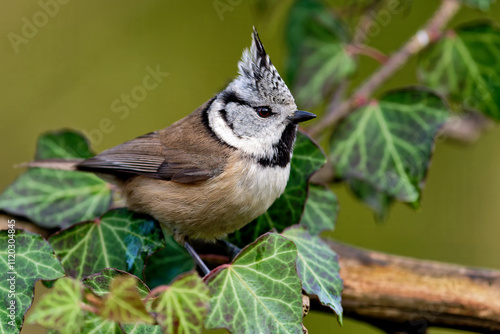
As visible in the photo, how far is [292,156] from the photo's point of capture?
83.7 inches

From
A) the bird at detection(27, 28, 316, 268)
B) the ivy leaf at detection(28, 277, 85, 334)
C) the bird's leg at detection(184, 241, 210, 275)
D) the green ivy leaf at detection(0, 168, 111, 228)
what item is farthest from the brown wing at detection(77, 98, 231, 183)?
the ivy leaf at detection(28, 277, 85, 334)

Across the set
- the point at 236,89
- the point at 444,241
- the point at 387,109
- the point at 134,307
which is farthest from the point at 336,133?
the point at 444,241

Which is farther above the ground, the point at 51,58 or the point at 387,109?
the point at 51,58

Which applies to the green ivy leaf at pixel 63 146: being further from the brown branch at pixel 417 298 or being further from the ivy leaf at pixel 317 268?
the brown branch at pixel 417 298

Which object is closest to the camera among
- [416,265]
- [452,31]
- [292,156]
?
[292,156]

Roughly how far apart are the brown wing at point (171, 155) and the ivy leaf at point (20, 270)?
607 millimetres

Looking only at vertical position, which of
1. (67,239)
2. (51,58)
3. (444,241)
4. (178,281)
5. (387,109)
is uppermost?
(51,58)

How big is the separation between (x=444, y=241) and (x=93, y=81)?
2.93m

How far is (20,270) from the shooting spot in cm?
163

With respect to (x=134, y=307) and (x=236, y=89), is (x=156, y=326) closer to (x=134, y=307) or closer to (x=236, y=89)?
(x=134, y=307)

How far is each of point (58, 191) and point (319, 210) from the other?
1112 millimetres

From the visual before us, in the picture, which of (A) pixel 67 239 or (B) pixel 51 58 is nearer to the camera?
(A) pixel 67 239

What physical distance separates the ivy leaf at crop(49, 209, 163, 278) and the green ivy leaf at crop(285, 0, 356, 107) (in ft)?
3.75

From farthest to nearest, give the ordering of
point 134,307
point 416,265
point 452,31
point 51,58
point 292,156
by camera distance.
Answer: point 51,58 → point 452,31 → point 416,265 → point 292,156 → point 134,307
